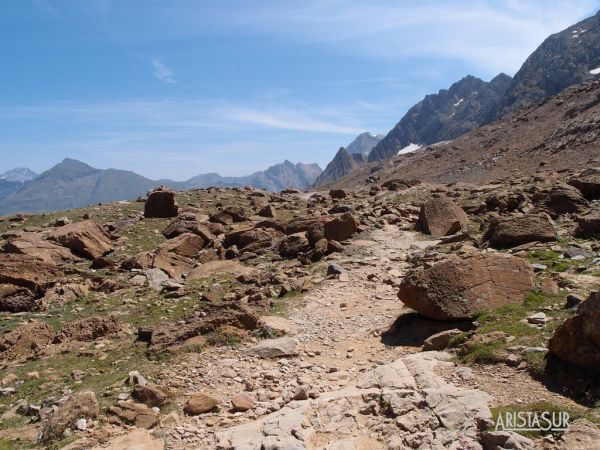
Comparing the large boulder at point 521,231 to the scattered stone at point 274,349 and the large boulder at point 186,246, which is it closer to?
the scattered stone at point 274,349

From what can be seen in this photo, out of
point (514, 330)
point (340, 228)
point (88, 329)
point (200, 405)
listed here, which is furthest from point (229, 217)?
point (514, 330)

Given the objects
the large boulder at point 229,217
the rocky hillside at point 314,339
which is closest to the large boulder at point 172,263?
the rocky hillside at point 314,339

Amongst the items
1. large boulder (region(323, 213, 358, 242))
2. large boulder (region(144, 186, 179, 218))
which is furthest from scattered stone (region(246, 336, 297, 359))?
large boulder (region(144, 186, 179, 218))

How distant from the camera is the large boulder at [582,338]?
931cm

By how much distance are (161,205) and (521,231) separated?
85.2ft

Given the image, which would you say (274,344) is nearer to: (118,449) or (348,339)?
(348,339)

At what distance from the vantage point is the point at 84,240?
2775 cm

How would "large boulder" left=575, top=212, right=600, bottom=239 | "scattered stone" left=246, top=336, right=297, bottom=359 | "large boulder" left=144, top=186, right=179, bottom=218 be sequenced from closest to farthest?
1. "scattered stone" left=246, top=336, right=297, bottom=359
2. "large boulder" left=575, top=212, right=600, bottom=239
3. "large boulder" left=144, top=186, right=179, bottom=218

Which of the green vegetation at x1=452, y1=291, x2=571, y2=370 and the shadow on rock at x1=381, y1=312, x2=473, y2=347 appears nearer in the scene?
the green vegetation at x1=452, y1=291, x2=571, y2=370

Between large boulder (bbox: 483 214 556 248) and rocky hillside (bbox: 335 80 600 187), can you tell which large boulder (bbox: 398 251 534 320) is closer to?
large boulder (bbox: 483 214 556 248)

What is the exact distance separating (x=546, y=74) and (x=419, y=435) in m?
226

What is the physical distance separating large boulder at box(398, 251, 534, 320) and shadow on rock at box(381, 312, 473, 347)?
0.71 ft

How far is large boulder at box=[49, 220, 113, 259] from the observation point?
2747 centimetres

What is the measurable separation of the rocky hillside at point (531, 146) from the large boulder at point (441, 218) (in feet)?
92.2
